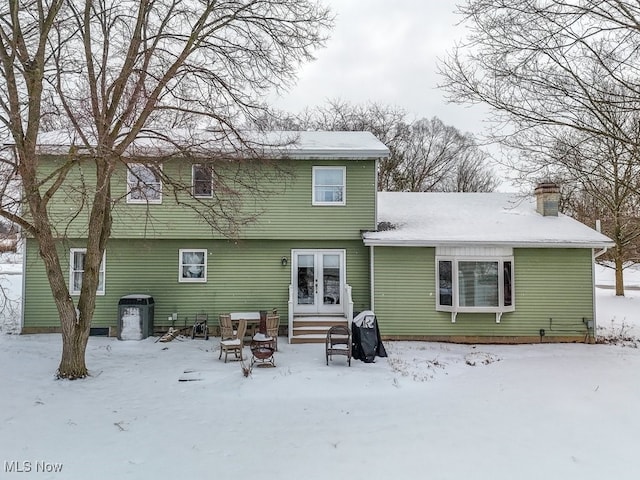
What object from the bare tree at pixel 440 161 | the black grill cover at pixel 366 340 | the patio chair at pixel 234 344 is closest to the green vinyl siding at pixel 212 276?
the patio chair at pixel 234 344

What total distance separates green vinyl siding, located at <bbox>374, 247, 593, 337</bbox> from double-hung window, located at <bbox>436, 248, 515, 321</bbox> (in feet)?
0.99

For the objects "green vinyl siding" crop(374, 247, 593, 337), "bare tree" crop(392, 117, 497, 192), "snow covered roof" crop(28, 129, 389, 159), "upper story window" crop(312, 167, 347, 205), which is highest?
"bare tree" crop(392, 117, 497, 192)

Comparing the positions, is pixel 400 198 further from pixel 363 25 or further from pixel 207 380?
pixel 207 380

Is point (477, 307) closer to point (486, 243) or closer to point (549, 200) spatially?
point (486, 243)

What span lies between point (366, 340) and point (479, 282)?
163 inches

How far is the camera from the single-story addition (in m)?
11.0

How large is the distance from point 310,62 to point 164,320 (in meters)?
8.27

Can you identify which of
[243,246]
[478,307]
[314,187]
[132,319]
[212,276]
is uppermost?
[314,187]

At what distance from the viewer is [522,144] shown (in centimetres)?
944

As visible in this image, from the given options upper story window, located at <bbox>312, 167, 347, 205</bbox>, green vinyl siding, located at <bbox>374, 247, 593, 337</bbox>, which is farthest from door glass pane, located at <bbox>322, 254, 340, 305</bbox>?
upper story window, located at <bbox>312, 167, 347, 205</bbox>

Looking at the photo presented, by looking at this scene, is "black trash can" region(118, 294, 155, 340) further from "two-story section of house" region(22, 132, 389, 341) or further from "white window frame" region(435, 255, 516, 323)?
"white window frame" region(435, 255, 516, 323)

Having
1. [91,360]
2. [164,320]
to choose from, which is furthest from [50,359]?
[164,320]

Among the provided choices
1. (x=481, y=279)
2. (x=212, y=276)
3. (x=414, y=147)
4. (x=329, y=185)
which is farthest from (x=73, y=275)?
(x=414, y=147)

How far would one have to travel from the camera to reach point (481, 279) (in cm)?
1104
